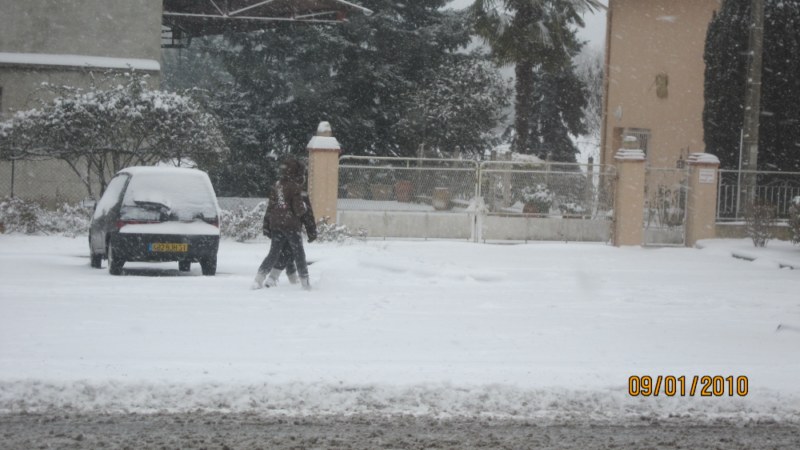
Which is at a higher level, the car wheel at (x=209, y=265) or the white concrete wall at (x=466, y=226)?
the white concrete wall at (x=466, y=226)

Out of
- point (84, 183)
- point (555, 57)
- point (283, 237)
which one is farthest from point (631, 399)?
point (555, 57)

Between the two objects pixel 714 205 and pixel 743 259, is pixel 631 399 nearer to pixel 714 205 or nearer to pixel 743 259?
pixel 743 259

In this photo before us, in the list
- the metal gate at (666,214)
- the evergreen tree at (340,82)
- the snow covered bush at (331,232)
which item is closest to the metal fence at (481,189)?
the metal gate at (666,214)

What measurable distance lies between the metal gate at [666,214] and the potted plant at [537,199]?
2339 millimetres

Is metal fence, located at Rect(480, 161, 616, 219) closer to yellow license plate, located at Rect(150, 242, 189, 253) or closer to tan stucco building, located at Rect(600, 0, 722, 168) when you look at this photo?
tan stucco building, located at Rect(600, 0, 722, 168)

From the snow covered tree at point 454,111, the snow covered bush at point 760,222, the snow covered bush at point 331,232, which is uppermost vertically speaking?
the snow covered tree at point 454,111

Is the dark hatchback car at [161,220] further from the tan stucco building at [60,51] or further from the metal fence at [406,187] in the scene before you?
the tan stucco building at [60,51]

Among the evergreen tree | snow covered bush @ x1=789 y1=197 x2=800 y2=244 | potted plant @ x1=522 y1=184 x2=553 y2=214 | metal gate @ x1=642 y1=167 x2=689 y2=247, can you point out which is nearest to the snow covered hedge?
potted plant @ x1=522 y1=184 x2=553 y2=214

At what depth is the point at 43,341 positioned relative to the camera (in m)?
8.91

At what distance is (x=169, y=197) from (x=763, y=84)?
15991 mm

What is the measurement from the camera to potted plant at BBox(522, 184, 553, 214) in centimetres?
2242

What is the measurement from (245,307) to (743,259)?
11.9 m

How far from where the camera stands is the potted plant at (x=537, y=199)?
2242cm

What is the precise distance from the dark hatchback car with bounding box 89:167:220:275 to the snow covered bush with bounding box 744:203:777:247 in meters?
12.1
